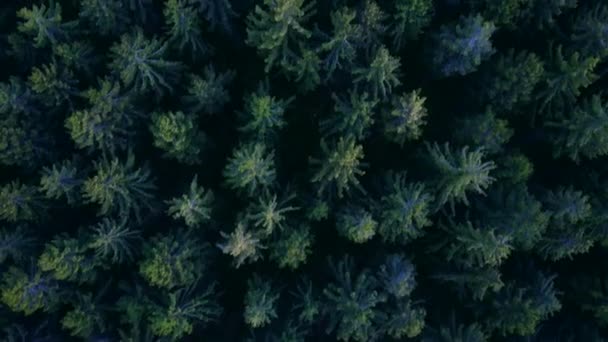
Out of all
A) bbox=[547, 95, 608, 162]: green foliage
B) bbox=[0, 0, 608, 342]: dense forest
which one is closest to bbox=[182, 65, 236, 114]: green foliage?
bbox=[0, 0, 608, 342]: dense forest

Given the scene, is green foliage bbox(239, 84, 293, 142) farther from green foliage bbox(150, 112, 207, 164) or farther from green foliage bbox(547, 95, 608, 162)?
green foliage bbox(547, 95, 608, 162)

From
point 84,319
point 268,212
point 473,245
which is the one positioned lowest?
A: point 84,319

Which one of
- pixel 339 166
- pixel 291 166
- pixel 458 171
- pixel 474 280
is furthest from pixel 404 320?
pixel 291 166

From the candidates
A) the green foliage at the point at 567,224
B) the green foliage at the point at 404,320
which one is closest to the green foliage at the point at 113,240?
the green foliage at the point at 404,320

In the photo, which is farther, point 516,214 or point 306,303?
point 306,303

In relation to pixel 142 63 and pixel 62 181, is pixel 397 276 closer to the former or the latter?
pixel 142 63

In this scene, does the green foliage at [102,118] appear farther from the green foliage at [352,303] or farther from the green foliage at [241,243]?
the green foliage at [352,303]

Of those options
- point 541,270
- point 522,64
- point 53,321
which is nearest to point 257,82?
point 522,64

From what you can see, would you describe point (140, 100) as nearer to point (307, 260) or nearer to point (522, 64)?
point (307, 260)
